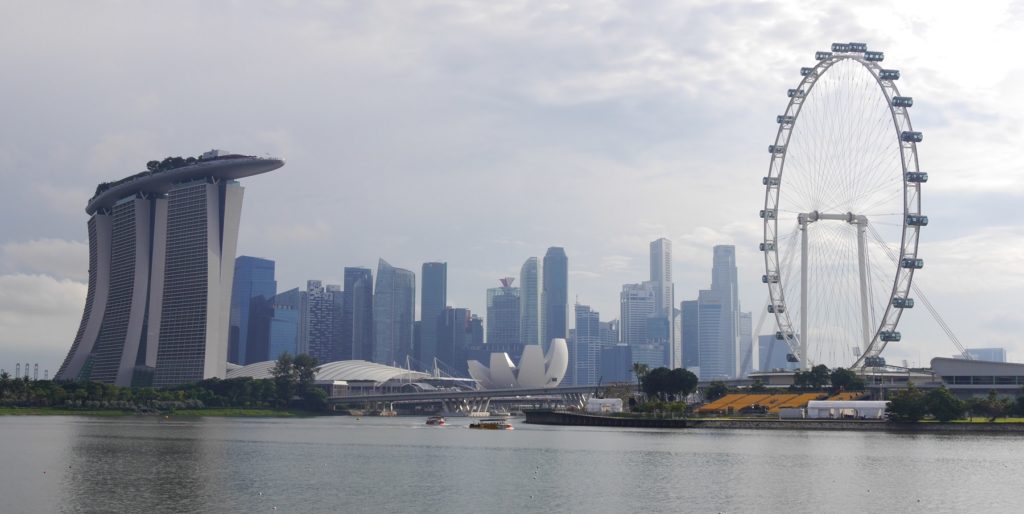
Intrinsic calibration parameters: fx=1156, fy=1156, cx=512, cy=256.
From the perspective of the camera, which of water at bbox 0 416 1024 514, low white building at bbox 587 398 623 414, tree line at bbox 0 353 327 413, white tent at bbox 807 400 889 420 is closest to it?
water at bbox 0 416 1024 514

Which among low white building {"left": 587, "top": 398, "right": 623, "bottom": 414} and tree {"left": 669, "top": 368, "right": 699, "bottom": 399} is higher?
tree {"left": 669, "top": 368, "right": 699, "bottom": 399}

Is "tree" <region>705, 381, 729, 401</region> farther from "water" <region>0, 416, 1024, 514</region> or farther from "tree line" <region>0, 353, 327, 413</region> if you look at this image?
"tree line" <region>0, 353, 327, 413</region>

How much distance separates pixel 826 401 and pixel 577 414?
31.6 meters

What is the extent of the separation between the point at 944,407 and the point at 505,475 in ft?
202

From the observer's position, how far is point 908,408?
4382 inches

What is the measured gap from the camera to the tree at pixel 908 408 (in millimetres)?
110812

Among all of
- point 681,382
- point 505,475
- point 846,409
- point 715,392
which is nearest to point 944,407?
point 846,409

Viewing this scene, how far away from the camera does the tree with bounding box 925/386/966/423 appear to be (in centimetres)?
10850

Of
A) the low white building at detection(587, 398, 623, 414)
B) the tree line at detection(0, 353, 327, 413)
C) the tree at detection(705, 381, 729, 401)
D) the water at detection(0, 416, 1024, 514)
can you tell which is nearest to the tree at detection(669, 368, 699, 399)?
the tree at detection(705, 381, 729, 401)

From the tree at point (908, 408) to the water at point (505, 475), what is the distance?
14785mm

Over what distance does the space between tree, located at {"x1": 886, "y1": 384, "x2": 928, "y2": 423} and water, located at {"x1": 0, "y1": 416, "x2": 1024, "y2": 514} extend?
582 inches

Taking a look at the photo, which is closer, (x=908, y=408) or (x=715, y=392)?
(x=908, y=408)

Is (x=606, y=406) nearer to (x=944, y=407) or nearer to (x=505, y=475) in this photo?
(x=944, y=407)

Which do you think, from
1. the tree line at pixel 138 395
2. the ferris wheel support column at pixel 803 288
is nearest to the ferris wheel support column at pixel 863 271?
the ferris wheel support column at pixel 803 288
